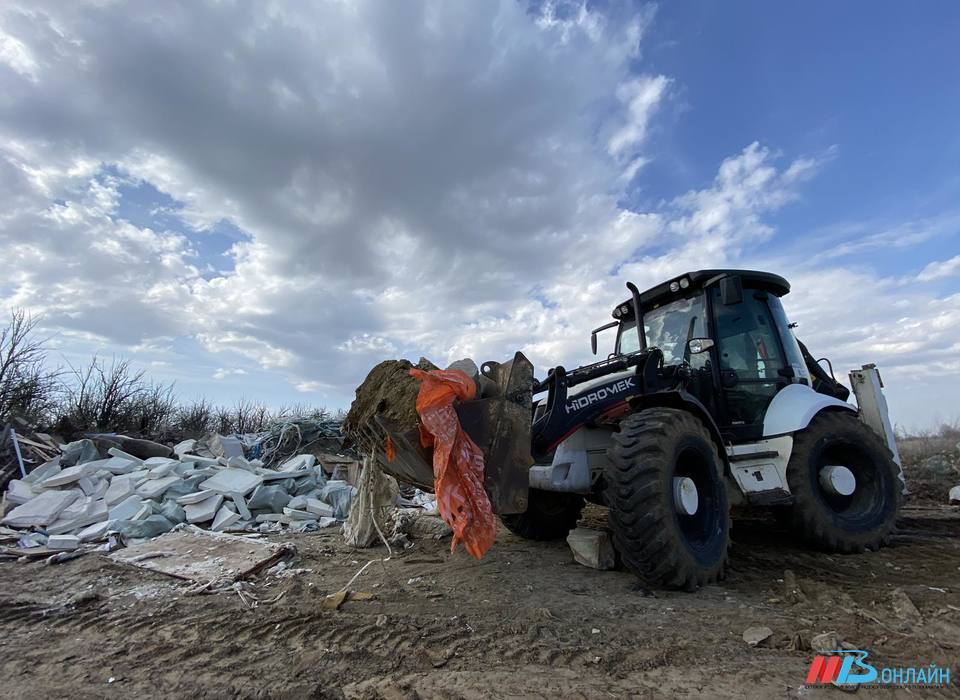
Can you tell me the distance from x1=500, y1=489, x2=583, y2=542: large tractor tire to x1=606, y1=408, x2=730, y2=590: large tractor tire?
5.38ft

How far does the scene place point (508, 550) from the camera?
17.1 ft

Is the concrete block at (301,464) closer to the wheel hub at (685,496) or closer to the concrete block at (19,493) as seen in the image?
the concrete block at (19,493)

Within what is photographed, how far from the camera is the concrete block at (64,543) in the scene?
19.4 ft

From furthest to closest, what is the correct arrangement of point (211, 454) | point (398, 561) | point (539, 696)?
point (211, 454)
point (398, 561)
point (539, 696)

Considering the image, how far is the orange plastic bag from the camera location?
3326mm

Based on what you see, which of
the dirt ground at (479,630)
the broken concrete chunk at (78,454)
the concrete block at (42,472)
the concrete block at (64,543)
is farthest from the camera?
the broken concrete chunk at (78,454)

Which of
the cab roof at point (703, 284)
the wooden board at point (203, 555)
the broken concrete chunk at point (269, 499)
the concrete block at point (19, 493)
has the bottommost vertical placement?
the wooden board at point (203, 555)

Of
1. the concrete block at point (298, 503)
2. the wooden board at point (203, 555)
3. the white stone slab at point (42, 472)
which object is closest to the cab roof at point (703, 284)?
the wooden board at point (203, 555)

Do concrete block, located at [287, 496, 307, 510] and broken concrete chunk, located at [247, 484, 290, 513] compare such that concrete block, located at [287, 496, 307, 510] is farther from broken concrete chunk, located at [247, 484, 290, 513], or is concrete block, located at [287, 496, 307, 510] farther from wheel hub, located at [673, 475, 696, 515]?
wheel hub, located at [673, 475, 696, 515]

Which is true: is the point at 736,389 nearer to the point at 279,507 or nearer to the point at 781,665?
the point at 781,665

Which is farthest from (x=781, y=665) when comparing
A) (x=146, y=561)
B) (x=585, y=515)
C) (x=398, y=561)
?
(x=146, y=561)

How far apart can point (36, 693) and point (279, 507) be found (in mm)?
4853

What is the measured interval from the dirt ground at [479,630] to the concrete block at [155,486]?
239 centimetres

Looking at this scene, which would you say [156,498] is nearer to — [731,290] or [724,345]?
[724,345]
